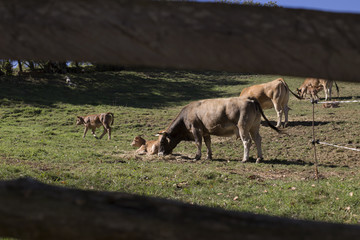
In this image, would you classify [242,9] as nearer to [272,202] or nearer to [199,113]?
[272,202]

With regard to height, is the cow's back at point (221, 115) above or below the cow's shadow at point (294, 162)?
above

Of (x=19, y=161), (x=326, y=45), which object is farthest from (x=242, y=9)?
(x=19, y=161)

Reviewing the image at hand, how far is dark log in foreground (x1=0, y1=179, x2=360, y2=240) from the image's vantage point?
121 centimetres

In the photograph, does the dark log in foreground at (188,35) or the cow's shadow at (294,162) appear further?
the cow's shadow at (294,162)

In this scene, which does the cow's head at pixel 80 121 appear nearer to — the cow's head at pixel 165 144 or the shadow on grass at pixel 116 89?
the shadow on grass at pixel 116 89

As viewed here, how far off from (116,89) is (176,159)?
19425 mm

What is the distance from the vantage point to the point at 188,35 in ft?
4.25

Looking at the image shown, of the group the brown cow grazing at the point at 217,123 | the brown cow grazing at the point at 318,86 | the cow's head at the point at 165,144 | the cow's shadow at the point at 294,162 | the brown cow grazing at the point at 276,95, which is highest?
the brown cow grazing at the point at 318,86

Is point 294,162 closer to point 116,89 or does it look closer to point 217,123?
point 217,123

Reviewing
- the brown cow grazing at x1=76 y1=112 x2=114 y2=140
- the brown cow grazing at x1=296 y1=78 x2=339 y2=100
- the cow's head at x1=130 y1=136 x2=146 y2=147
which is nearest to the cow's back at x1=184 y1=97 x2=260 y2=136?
the cow's head at x1=130 y1=136 x2=146 y2=147

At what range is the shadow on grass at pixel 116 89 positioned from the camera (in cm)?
2433

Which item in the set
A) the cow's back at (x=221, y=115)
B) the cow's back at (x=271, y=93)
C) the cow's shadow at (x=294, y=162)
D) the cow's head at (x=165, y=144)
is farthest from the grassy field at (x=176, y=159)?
the cow's back at (x=271, y=93)

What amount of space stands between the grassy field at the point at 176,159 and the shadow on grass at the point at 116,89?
0.66 feet

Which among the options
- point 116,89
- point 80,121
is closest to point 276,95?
point 80,121
